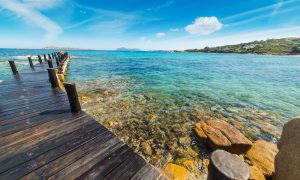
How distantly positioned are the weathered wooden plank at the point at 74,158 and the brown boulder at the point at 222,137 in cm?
399

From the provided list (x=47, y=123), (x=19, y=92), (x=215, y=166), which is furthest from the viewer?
(x=19, y=92)

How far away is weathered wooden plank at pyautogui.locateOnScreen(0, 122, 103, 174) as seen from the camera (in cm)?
327

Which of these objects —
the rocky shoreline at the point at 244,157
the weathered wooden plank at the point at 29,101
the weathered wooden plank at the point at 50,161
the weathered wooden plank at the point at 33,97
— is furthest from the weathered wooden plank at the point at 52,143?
the weathered wooden plank at the point at 33,97

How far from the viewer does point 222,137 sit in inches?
231

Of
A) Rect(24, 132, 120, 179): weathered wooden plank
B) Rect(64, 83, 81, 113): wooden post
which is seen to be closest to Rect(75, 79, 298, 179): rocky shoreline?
Rect(24, 132, 120, 179): weathered wooden plank

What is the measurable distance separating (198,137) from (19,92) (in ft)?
33.3

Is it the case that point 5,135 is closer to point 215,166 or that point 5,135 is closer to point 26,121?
point 26,121

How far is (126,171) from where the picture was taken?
3061 millimetres

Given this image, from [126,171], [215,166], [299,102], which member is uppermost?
[215,166]

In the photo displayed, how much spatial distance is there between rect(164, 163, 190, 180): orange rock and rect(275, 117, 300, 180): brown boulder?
2.36 meters

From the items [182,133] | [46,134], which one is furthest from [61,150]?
[182,133]

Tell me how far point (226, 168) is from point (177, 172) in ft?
10.1

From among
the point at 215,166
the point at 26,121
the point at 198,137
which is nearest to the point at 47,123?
the point at 26,121

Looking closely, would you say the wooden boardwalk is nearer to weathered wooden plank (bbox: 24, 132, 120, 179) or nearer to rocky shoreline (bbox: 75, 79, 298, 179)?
weathered wooden plank (bbox: 24, 132, 120, 179)
